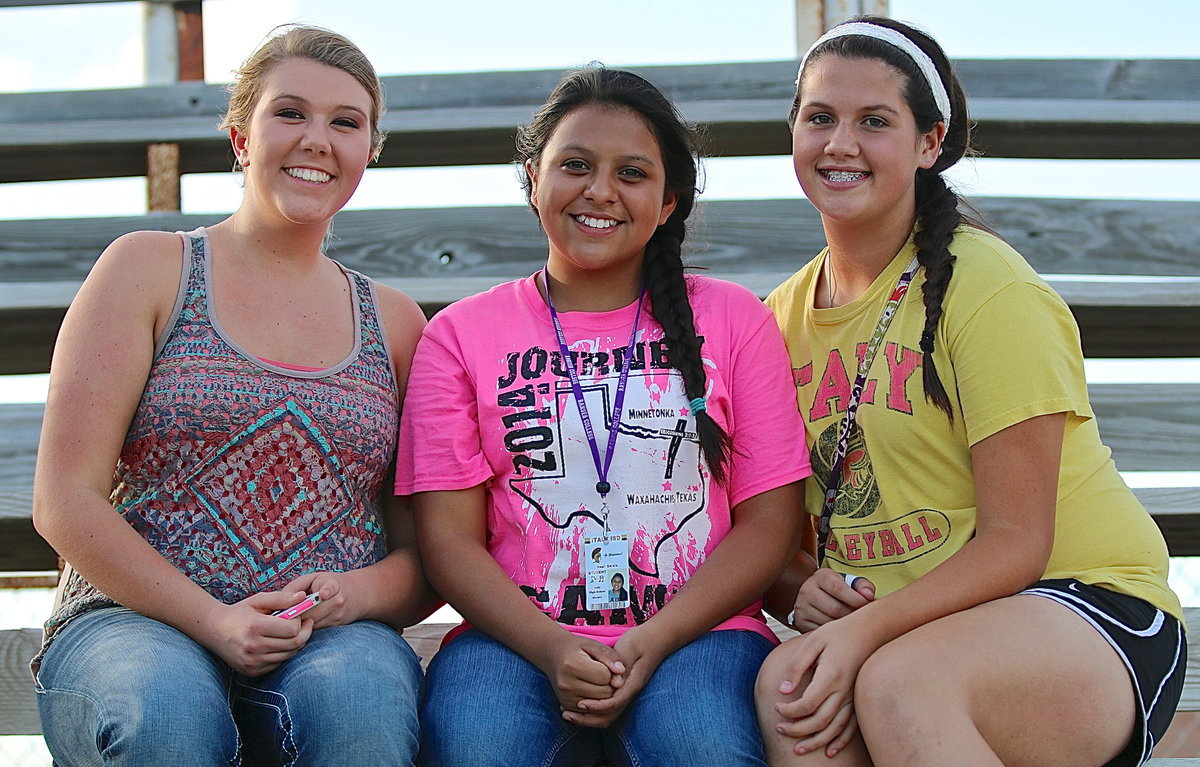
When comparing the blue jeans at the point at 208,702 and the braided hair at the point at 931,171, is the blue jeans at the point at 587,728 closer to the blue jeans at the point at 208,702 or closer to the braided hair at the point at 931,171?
the blue jeans at the point at 208,702

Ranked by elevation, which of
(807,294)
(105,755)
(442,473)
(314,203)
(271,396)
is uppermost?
(314,203)

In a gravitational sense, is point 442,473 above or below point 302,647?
above

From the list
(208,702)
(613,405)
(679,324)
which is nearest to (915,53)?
(679,324)

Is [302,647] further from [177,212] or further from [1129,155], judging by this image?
[1129,155]

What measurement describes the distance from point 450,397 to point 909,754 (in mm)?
992

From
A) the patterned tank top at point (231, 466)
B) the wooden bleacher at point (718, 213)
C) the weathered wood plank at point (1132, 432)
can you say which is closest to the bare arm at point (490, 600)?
the patterned tank top at point (231, 466)

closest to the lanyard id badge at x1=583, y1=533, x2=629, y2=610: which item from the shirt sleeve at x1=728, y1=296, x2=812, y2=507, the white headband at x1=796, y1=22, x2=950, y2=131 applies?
the shirt sleeve at x1=728, y1=296, x2=812, y2=507

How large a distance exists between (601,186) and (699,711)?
0.93 m

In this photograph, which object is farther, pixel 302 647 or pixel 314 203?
pixel 314 203

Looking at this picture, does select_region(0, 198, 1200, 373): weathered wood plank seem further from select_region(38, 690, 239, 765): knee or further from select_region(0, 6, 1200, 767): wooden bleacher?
select_region(38, 690, 239, 765): knee

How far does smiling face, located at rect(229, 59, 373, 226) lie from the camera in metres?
2.20

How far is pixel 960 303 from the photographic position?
2039 mm

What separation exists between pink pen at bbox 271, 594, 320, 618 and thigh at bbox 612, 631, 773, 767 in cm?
53

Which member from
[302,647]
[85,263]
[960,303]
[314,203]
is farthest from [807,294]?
[85,263]
